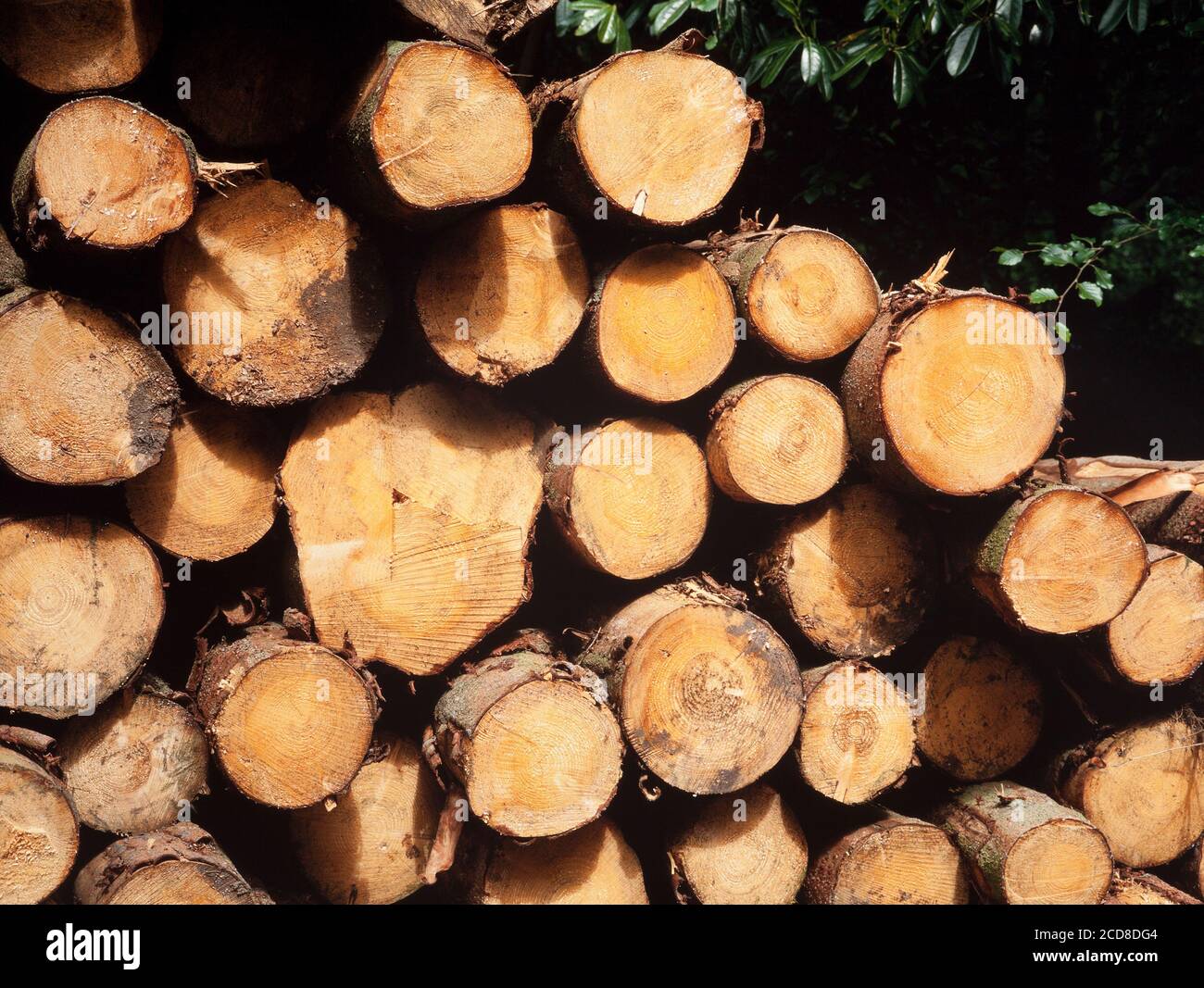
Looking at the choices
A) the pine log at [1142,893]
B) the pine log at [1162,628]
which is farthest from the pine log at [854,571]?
the pine log at [1142,893]

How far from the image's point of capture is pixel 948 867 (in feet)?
8.89

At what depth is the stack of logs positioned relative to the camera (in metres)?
2.21

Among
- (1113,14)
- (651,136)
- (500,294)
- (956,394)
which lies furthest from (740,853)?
(1113,14)

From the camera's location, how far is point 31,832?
209cm

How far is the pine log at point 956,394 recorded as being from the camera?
2.48 meters

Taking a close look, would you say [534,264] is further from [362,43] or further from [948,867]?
[948,867]

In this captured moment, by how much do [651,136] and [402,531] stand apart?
120cm

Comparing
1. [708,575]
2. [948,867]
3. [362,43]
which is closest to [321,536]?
[708,575]

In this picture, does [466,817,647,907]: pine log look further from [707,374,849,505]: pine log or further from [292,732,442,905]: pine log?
[707,374,849,505]: pine log

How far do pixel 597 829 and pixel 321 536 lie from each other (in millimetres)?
1077

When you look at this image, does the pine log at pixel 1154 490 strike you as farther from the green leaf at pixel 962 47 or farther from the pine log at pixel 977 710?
the green leaf at pixel 962 47

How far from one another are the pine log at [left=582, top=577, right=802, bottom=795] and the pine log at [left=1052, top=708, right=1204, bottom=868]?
3.39 ft

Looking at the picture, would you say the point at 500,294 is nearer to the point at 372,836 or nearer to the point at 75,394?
the point at 75,394

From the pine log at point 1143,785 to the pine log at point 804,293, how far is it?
4.83 feet
